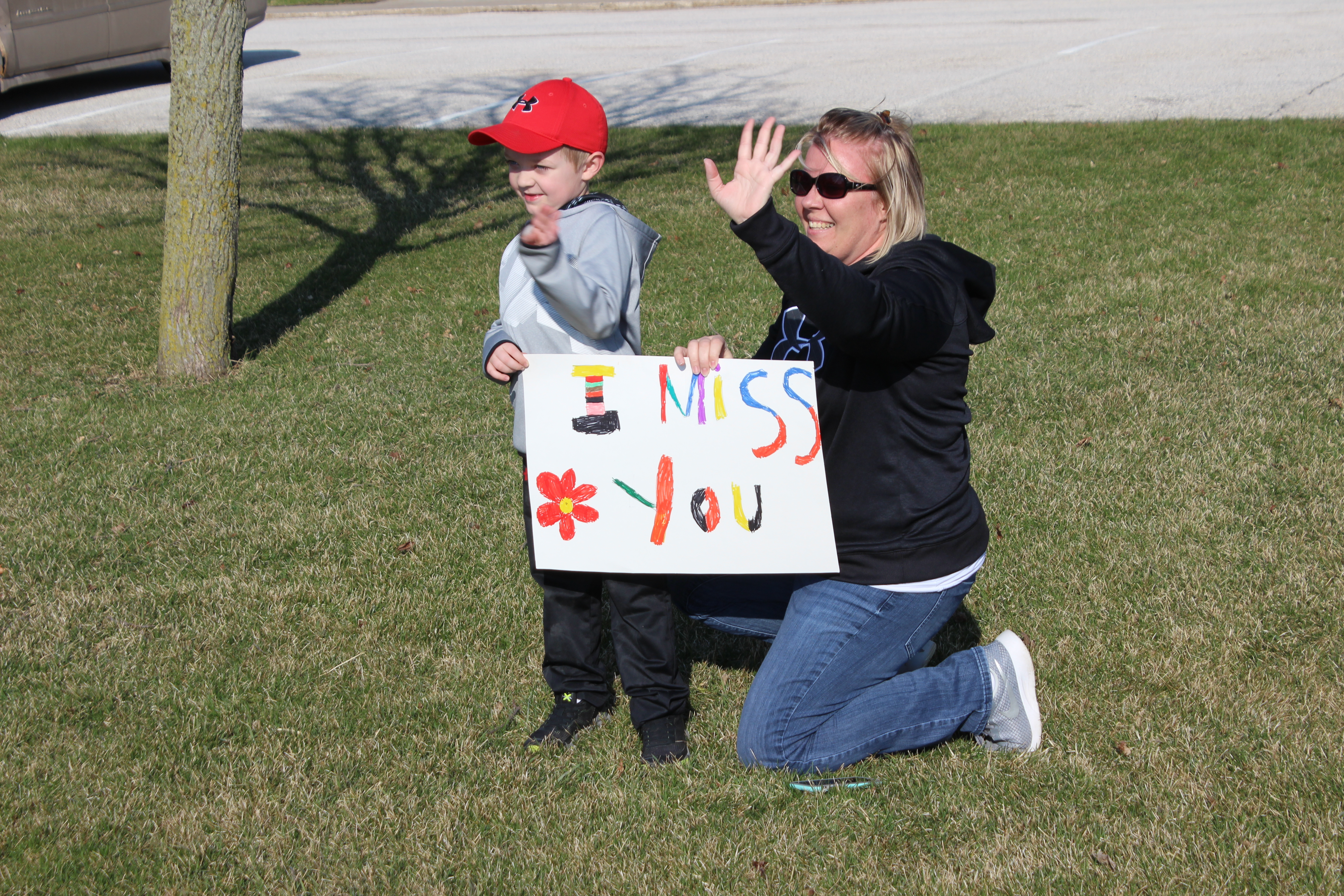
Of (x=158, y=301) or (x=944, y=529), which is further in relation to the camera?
(x=158, y=301)

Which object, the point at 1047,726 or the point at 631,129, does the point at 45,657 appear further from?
the point at 631,129

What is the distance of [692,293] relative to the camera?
7867 mm

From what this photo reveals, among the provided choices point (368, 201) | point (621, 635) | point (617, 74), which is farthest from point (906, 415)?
point (617, 74)

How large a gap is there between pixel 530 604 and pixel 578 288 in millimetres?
1839

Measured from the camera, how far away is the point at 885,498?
314 centimetres

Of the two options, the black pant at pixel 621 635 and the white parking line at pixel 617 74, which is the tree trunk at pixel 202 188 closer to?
the black pant at pixel 621 635

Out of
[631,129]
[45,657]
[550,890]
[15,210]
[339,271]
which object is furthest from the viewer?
[631,129]

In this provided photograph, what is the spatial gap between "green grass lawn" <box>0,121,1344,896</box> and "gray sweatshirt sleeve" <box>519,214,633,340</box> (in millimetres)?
1353

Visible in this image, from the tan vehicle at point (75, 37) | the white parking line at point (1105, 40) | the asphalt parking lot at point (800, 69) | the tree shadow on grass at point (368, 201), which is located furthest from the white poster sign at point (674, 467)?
the white parking line at point (1105, 40)

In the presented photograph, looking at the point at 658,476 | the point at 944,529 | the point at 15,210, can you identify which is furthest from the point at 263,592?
the point at 15,210

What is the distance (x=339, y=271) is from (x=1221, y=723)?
6.96m

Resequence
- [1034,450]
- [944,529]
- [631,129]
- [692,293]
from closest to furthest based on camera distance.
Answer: [944,529]
[1034,450]
[692,293]
[631,129]

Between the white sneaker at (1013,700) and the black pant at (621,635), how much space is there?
36.3 inches

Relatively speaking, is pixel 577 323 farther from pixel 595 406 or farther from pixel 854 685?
pixel 854 685
